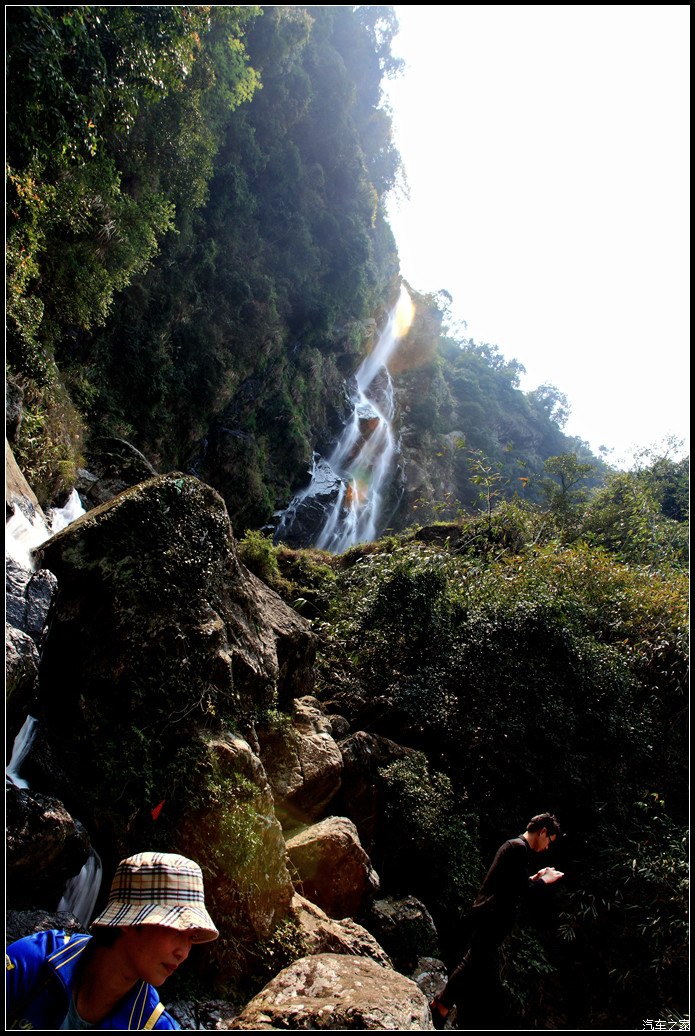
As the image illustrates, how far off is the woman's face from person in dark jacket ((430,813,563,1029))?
333 cm

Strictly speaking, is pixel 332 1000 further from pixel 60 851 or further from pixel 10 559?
pixel 10 559

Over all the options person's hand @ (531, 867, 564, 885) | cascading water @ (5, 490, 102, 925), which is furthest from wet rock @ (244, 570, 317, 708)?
person's hand @ (531, 867, 564, 885)

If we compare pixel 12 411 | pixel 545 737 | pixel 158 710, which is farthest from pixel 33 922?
pixel 545 737

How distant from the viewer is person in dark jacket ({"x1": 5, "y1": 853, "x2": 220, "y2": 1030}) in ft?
5.29

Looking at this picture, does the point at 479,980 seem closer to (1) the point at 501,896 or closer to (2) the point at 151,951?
(1) the point at 501,896

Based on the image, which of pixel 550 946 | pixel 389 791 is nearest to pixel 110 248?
pixel 389 791

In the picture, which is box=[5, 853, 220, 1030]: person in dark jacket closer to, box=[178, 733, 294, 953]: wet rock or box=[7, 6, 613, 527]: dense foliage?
box=[178, 733, 294, 953]: wet rock

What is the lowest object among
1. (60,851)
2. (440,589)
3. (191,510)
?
(60,851)

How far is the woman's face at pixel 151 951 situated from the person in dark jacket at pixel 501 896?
333cm

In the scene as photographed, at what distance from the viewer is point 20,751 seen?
388cm

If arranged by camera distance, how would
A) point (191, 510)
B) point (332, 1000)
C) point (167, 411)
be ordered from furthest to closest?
point (167, 411) < point (191, 510) < point (332, 1000)

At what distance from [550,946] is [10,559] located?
Answer: 8617mm

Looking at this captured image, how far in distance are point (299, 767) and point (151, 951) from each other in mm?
5038

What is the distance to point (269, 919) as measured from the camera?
4434 millimetres
